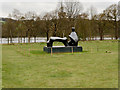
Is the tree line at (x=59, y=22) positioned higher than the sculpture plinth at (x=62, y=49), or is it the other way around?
the tree line at (x=59, y=22)

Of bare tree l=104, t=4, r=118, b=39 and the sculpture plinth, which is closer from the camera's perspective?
the sculpture plinth

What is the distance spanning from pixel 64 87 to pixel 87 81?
1.27m

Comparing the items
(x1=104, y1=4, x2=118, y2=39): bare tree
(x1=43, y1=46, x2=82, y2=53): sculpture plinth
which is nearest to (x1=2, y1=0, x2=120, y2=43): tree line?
(x1=104, y1=4, x2=118, y2=39): bare tree

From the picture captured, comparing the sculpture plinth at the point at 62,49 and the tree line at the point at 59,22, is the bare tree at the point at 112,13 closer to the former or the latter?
the tree line at the point at 59,22

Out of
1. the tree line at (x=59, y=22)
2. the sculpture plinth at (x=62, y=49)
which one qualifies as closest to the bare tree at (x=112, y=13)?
the tree line at (x=59, y=22)

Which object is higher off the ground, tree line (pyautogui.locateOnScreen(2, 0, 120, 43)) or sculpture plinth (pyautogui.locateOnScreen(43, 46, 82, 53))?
tree line (pyautogui.locateOnScreen(2, 0, 120, 43))

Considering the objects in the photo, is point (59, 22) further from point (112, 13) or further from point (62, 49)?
point (62, 49)

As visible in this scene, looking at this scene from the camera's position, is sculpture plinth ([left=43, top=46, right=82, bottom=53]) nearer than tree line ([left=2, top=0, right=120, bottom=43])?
Yes

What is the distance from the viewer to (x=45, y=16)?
5088 centimetres

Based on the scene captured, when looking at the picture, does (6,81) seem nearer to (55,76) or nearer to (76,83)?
(55,76)

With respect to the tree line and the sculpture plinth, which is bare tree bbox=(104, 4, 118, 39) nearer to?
the tree line

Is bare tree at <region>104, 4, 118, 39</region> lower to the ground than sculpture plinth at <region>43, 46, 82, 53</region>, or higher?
higher

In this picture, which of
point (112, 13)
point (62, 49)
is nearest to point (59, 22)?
point (112, 13)

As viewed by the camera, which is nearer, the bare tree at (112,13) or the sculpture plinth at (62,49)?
the sculpture plinth at (62,49)
